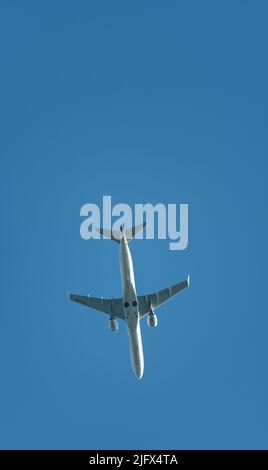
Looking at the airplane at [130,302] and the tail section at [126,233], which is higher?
the tail section at [126,233]

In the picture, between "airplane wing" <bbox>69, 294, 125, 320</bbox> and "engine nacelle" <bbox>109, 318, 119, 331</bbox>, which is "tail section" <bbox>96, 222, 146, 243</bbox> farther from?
"engine nacelle" <bbox>109, 318, 119, 331</bbox>

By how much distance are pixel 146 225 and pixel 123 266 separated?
7011mm

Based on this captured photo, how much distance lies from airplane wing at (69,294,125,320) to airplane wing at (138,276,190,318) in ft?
7.65

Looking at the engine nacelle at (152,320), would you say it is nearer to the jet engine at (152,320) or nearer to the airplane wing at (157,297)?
the jet engine at (152,320)

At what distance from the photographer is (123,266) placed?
231 feet

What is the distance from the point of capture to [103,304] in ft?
261

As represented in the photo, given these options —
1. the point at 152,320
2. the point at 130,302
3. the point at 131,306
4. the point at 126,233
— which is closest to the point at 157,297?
the point at 152,320

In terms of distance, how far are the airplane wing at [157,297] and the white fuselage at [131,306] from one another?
274cm

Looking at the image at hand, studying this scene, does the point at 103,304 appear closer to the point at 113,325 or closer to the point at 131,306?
the point at 113,325

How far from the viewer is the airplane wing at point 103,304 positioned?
78625 millimetres

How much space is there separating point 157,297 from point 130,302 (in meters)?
5.97

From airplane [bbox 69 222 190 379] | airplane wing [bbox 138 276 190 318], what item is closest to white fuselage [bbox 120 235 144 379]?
airplane [bbox 69 222 190 379]

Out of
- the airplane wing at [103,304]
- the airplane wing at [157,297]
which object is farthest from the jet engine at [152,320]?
the airplane wing at [103,304]
